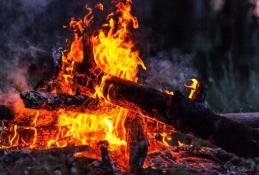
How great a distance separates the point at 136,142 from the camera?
18.1ft

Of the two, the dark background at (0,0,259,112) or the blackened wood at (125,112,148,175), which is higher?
the dark background at (0,0,259,112)

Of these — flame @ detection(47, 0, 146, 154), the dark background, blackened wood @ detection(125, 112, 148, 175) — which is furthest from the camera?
the dark background

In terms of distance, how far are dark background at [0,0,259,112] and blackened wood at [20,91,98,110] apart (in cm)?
365

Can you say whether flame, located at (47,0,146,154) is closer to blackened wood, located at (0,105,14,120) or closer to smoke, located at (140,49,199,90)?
blackened wood, located at (0,105,14,120)

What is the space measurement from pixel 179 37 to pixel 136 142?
5.98 meters

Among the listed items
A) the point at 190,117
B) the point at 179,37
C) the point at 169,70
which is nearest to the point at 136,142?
the point at 190,117

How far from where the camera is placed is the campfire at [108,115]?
5.49 metres

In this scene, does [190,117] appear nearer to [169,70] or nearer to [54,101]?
[54,101]

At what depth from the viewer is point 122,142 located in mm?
6113

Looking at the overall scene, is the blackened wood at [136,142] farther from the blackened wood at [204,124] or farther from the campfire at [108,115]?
the blackened wood at [204,124]

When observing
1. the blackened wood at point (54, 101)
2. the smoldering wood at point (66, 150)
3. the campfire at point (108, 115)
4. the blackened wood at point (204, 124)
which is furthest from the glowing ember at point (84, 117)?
the blackened wood at point (204, 124)

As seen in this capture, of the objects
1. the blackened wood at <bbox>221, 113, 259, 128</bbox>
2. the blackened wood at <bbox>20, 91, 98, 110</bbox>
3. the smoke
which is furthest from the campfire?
the smoke

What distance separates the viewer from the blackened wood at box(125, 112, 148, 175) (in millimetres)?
5289

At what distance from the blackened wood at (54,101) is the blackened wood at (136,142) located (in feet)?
1.84
